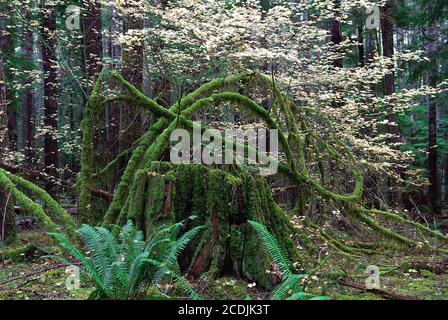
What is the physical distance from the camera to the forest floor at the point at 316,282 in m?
4.93

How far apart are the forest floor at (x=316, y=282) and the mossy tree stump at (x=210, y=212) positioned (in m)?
0.25

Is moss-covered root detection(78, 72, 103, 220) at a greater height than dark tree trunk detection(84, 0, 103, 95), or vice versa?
dark tree trunk detection(84, 0, 103, 95)

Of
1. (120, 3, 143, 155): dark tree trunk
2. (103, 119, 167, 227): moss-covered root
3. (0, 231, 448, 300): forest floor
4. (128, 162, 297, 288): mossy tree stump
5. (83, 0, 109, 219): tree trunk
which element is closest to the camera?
(0, 231, 448, 300): forest floor

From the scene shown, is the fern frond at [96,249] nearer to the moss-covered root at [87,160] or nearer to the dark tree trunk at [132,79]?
the moss-covered root at [87,160]

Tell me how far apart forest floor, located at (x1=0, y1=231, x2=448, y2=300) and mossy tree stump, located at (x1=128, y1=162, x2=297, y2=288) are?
0.83 feet

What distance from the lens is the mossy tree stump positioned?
5.57m

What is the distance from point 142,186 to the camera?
596 cm

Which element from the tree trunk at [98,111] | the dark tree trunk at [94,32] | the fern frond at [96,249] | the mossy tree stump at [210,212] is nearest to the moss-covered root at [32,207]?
the tree trunk at [98,111]

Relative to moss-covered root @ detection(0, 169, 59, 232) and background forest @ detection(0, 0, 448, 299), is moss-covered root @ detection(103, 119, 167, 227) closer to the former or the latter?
background forest @ detection(0, 0, 448, 299)

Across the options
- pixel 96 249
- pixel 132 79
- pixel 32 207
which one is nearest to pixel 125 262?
pixel 96 249

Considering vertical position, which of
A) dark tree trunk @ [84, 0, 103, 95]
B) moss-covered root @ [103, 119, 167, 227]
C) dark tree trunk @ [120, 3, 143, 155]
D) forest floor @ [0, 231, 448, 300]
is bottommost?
forest floor @ [0, 231, 448, 300]

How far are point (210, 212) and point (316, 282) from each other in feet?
5.61

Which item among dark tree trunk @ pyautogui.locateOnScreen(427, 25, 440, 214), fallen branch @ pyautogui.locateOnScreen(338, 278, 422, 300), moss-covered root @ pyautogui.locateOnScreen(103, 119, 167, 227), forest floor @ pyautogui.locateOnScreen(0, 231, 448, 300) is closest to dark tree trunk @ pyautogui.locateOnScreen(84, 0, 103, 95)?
moss-covered root @ pyautogui.locateOnScreen(103, 119, 167, 227)

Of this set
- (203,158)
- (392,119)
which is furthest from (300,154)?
(392,119)
